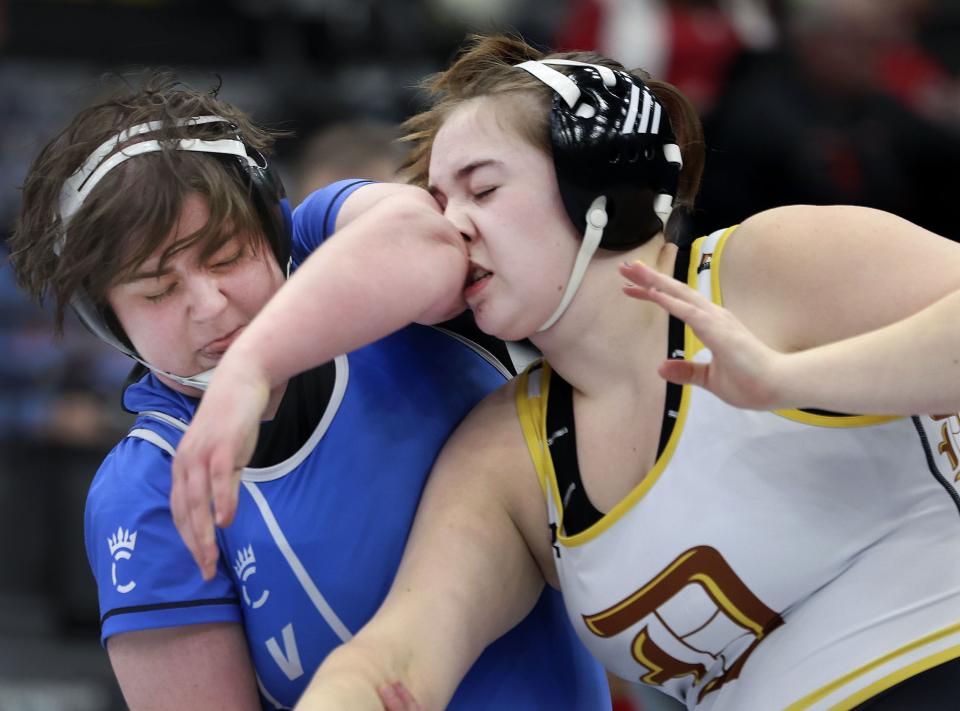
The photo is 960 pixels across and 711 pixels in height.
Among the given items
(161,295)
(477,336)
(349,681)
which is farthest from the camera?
(477,336)

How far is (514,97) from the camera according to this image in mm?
2160

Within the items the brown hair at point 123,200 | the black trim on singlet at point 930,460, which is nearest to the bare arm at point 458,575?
the brown hair at point 123,200

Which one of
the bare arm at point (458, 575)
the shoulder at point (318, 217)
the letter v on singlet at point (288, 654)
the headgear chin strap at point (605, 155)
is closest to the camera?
the bare arm at point (458, 575)

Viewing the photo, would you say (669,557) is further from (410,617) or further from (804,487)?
(410,617)

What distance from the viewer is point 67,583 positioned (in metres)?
5.34

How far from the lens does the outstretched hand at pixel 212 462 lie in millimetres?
1744

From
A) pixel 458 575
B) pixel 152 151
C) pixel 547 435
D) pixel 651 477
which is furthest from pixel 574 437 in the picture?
pixel 152 151

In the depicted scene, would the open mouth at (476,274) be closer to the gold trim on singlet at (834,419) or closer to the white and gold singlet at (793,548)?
the white and gold singlet at (793,548)

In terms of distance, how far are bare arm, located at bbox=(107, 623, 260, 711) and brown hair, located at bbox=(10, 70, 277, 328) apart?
0.55m

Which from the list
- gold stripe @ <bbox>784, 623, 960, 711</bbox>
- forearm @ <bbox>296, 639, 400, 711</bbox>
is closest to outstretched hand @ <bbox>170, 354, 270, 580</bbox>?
forearm @ <bbox>296, 639, 400, 711</bbox>

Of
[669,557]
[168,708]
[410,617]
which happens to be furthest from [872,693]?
[168,708]

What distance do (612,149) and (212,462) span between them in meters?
0.81

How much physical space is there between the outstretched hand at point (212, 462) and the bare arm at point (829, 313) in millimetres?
559

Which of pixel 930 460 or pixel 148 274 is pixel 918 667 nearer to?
pixel 930 460
